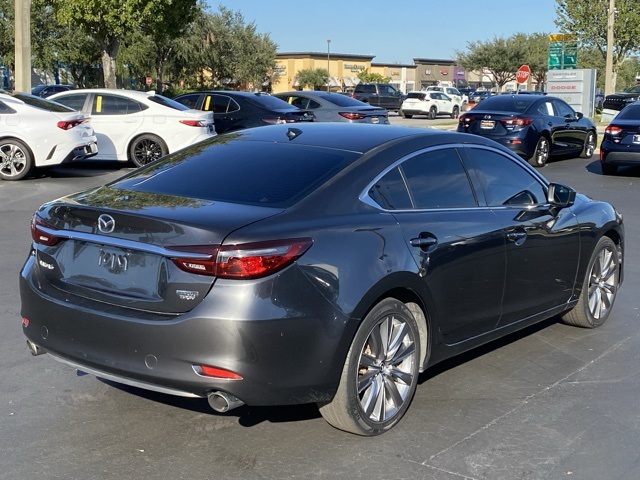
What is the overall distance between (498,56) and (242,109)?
6816 cm

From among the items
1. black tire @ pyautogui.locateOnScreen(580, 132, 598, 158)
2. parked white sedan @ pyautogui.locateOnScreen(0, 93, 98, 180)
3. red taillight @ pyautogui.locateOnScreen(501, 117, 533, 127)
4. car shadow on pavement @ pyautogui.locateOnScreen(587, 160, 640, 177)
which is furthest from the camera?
black tire @ pyautogui.locateOnScreen(580, 132, 598, 158)

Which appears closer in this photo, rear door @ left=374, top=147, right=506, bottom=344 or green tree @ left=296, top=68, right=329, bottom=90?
rear door @ left=374, top=147, right=506, bottom=344

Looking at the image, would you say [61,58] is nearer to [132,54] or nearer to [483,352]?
[132,54]

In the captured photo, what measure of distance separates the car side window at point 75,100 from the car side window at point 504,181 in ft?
44.1

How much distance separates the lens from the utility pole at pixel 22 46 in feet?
74.4

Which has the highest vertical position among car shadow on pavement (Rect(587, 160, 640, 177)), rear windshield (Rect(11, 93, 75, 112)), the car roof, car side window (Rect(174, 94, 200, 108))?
car side window (Rect(174, 94, 200, 108))

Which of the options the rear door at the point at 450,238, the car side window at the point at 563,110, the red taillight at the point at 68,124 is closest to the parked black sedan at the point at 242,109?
the red taillight at the point at 68,124

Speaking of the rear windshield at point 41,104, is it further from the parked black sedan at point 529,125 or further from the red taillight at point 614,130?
the red taillight at point 614,130

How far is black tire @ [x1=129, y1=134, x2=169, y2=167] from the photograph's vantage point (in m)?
17.5

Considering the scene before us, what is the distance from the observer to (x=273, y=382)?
414 centimetres

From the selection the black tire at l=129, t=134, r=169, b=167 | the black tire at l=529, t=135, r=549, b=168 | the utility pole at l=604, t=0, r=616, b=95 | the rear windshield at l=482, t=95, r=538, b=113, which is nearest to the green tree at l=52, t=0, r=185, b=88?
the utility pole at l=604, t=0, r=616, b=95

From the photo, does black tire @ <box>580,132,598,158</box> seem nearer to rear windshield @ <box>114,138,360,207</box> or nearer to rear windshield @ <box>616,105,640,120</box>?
rear windshield @ <box>616,105,640,120</box>

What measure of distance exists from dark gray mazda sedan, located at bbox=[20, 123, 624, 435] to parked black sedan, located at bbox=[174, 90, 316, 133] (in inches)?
544

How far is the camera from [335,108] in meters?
22.9
